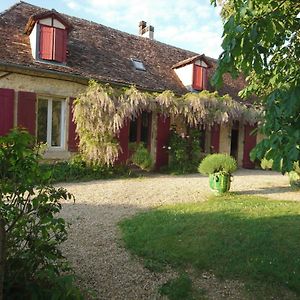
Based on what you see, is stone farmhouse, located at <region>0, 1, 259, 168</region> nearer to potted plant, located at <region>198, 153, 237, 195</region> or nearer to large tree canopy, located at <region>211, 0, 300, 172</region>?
potted plant, located at <region>198, 153, 237, 195</region>

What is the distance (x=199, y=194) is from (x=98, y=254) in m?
4.51

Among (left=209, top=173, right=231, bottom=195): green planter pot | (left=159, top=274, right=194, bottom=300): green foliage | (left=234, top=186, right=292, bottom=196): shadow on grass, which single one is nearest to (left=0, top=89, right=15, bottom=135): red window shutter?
(left=209, top=173, right=231, bottom=195): green planter pot

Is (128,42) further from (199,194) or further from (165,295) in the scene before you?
(165,295)

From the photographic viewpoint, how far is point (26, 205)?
2.47 metres

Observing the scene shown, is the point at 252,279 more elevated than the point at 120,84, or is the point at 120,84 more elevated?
the point at 120,84

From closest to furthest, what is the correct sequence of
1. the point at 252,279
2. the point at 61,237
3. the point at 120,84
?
the point at 61,237 < the point at 252,279 < the point at 120,84

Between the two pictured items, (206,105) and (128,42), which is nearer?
(206,105)

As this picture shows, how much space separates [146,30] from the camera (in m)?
18.2

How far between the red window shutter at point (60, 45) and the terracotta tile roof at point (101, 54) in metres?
0.31

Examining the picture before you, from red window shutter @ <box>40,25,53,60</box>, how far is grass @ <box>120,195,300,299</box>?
6.85 m

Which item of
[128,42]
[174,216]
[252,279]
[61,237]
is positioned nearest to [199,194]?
[174,216]

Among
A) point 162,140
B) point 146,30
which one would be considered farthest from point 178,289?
point 146,30

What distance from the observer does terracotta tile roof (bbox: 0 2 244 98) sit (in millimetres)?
10828

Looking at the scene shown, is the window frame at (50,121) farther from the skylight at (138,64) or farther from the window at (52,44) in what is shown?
the skylight at (138,64)
